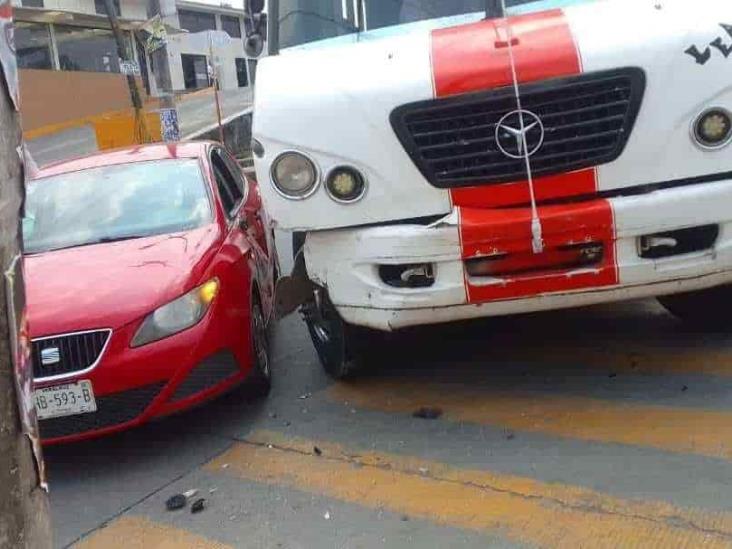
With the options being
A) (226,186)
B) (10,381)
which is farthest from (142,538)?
(226,186)

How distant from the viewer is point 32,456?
1914mm

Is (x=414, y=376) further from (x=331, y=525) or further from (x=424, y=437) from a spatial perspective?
(x=331, y=525)

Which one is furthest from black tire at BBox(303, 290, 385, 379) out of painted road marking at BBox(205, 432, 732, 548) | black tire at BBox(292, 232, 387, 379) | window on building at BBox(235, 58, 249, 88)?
window on building at BBox(235, 58, 249, 88)

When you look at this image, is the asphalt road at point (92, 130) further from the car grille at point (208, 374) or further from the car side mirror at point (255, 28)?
the car grille at point (208, 374)

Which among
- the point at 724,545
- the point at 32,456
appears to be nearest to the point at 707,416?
the point at 724,545

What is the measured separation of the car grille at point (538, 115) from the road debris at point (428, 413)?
1.20 m

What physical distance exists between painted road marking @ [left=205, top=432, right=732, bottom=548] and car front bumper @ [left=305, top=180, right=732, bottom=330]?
2.28ft

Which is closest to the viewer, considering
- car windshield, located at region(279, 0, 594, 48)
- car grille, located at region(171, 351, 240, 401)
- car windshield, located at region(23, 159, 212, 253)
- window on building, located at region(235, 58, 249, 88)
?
car grille, located at region(171, 351, 240, 401)

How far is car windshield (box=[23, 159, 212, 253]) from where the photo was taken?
16.7ft

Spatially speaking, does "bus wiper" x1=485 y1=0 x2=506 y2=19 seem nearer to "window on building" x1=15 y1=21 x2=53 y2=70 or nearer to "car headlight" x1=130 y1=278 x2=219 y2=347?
"car headlight" x1=130 y1=278 x2=219 y2=347

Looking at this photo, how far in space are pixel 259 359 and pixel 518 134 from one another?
76.9 inches

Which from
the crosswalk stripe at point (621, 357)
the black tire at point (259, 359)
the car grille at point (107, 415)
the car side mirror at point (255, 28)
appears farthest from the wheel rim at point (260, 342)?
the car side mirror at point (255, 28)

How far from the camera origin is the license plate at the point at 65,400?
13.1 feet

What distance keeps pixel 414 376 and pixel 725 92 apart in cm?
225
